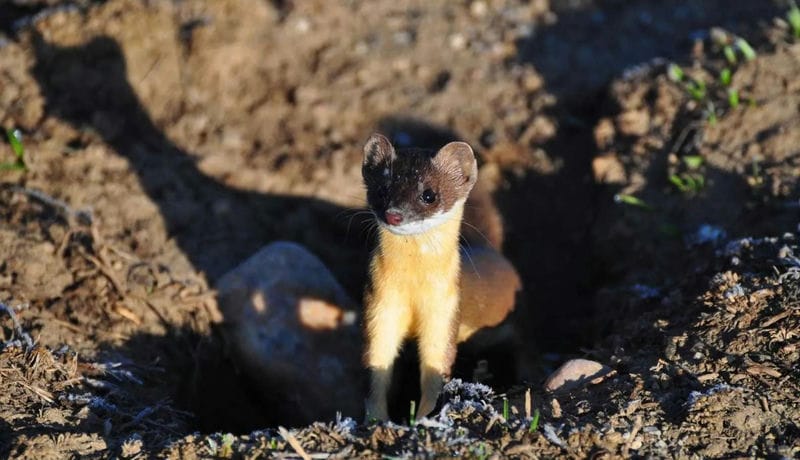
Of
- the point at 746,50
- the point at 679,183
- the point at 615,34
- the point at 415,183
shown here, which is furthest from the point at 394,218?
the point at 615,34

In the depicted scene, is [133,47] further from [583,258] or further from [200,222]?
[583,258]

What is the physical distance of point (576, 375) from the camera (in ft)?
16.1

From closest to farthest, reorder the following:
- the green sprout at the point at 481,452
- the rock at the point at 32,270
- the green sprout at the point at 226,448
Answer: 1. the green sprout at the point at 481,452
2. the green sprout at the point at 226,448
3. the rock at the point at 32,270

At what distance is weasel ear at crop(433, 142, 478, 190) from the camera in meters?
5.19

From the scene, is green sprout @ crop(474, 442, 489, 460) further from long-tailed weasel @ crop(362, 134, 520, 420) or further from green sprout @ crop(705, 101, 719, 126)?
green sprout @ crop(705, 101, 719, 126)

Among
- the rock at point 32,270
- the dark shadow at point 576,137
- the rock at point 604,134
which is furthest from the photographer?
the rock at point 604,134

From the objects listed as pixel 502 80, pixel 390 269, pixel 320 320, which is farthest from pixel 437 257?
pixel 502 80

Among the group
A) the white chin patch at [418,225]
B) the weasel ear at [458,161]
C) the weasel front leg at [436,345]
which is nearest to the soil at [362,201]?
the weasel front leg at [436,345]

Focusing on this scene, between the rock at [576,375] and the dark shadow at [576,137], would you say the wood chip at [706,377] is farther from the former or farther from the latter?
the dark shadow at [576,137]

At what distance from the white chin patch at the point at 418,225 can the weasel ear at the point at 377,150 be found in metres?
0.43

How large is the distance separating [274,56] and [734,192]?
3750 mm

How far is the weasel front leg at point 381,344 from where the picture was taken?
17.0 feet

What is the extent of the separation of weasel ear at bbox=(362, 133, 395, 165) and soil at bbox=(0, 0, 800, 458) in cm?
128

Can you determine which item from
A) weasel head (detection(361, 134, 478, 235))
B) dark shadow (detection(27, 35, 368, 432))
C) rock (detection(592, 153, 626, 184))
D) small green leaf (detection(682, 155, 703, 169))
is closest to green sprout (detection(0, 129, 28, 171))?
dark shadow (detection(27, 35, 368, 432))
